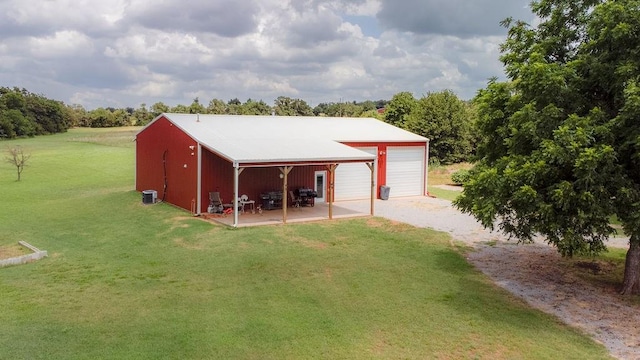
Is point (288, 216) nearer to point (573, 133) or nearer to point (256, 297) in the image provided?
point (256, 297)

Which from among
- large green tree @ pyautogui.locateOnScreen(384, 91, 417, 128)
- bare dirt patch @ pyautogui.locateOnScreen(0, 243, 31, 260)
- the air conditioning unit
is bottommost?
bare dirt patch @ pyautogui.locateOnScreen(0, 243, 31, 260)

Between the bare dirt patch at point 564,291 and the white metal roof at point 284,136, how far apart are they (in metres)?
6.88

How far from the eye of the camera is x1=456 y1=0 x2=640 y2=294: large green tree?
8.91 meters

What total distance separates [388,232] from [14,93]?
240 ft

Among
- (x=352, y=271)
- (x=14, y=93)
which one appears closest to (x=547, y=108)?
(x=352, y=271)

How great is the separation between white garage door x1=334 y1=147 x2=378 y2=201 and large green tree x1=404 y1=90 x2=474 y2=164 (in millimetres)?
15544

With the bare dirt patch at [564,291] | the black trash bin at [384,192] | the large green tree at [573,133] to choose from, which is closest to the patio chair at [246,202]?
the black trash bin at [384,192]

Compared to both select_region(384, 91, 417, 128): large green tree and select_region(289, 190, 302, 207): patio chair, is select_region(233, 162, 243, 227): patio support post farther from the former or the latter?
select_region(384, 91, 417, 128): large green tree

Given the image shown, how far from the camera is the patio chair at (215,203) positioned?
18688mm

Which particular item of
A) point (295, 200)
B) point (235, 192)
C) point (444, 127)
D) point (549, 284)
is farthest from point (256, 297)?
point (444, 127)

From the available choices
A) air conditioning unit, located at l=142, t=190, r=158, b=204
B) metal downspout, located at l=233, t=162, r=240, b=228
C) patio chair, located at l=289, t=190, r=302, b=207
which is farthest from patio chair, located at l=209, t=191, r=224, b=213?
air conditioning unit, located at l=142, t=190, r=158, b=204

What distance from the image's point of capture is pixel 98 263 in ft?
40.4

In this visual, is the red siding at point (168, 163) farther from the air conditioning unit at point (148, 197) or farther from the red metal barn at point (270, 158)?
the air conditioning unit at point (148, 197)

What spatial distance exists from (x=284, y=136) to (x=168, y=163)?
5.12 meters
